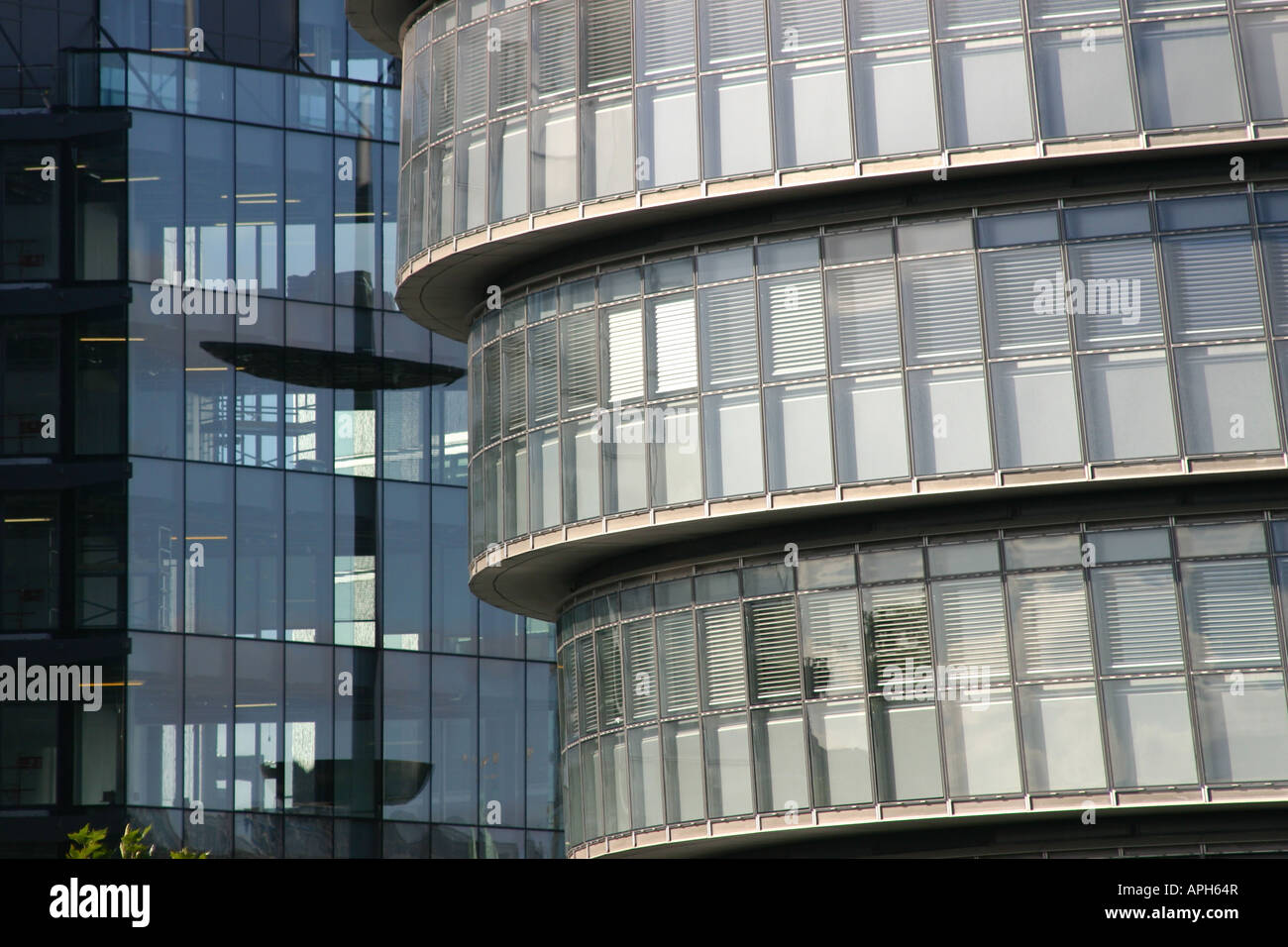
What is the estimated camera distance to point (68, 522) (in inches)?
1895

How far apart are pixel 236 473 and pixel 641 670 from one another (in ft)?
64.3

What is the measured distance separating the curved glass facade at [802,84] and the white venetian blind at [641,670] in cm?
754

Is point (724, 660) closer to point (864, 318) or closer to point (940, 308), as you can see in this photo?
point (864, 318)

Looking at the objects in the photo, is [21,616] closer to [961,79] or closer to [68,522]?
[68,522]

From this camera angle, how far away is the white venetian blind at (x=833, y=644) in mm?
31047

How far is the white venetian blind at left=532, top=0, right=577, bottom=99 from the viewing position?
3378 cm

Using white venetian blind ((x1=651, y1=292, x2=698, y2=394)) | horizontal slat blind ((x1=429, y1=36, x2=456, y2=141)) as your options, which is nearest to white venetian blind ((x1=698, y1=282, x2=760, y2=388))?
white venetian blind ((x1=651, y1=292, x2=698, y2=394))

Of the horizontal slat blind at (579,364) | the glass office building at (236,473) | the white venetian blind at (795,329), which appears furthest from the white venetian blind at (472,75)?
the glass office building at (236,473)

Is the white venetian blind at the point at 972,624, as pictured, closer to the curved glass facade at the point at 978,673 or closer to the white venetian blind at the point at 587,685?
the curved glass facade at the point at 978,673

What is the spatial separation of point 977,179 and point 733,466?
611 cm

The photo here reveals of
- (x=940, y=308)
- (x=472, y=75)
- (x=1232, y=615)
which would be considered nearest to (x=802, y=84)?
(x=940, y=308)

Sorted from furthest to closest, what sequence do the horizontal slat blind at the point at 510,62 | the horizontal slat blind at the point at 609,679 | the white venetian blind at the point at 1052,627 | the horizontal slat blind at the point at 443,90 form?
the horizontal slat blind at the point at 443,90, the horizontal slat blind at the point at 510,62, the horizontal slat blind at the point at 609,679, the white venetian blind at the point at 1052,627

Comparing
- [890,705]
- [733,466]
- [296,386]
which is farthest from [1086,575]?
[296,386]

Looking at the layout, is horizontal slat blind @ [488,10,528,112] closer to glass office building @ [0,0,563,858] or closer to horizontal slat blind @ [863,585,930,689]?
horizontal slat blind @ [863,585,930,689]
